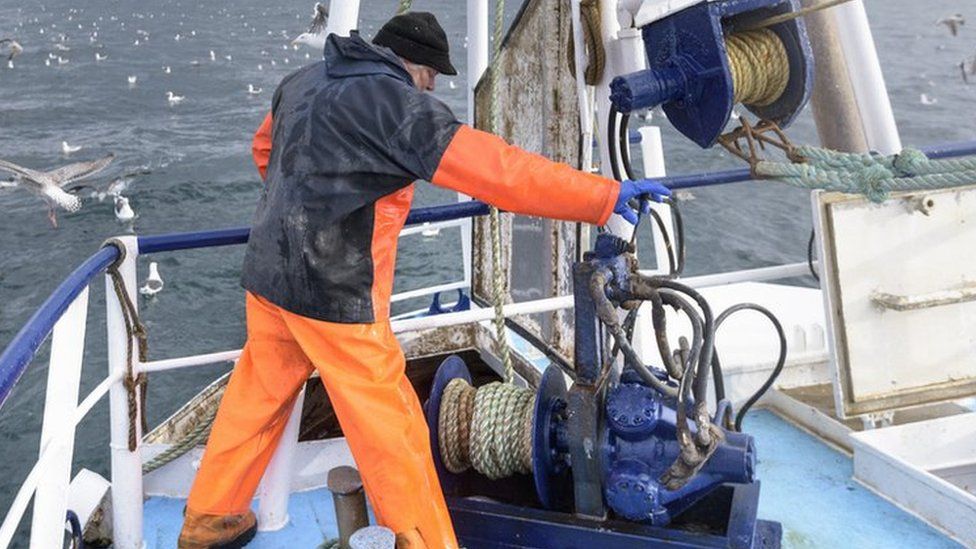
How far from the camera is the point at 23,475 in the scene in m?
10.1

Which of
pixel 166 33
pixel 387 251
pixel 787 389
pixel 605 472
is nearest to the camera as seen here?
pixel 605 472

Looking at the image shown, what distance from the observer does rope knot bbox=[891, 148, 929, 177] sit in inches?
116

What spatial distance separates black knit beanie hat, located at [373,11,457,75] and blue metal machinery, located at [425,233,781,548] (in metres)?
0.89

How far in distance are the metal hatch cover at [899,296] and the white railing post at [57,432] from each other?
279 cm

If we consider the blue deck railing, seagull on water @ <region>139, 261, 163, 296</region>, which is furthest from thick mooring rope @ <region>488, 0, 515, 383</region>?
seagull on water @ <region>139, 261, 163, 296</region>

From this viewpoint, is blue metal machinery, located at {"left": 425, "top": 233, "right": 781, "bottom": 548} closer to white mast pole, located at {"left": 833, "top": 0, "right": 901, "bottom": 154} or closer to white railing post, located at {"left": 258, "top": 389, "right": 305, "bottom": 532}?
white railing post, located at {"left": 258, "top": 389, "right": 305, "bottom": 532}

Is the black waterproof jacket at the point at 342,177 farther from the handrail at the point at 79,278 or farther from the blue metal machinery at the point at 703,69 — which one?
the blue metal machinery at the point at 703,69

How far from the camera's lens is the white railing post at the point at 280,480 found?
342 centimetres

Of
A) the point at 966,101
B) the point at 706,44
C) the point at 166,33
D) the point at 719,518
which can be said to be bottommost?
the point at 719,518

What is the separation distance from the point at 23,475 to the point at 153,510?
296 inches

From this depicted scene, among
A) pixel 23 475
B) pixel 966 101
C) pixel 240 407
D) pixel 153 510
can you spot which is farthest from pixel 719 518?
pixel 966 101

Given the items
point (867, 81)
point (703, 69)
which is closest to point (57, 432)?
point (703, 69)

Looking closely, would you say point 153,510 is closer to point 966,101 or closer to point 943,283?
point 943,283

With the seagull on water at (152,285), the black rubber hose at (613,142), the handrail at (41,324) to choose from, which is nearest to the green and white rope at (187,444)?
the handrail at (41,324)
